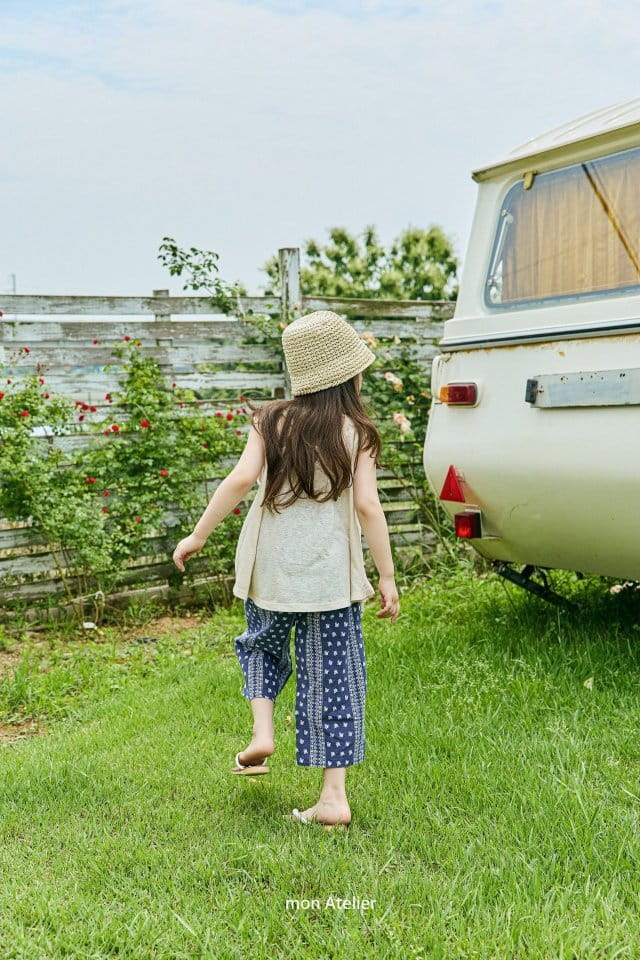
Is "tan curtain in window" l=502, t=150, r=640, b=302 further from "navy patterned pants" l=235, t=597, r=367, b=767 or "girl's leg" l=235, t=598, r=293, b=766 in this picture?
"girl's leg" l=235, t=598, r=293, b=766

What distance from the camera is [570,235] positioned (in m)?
4.29

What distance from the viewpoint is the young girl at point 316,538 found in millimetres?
3133

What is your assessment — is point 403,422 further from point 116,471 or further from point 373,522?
point 373,522

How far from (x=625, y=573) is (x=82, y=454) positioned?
362 cm

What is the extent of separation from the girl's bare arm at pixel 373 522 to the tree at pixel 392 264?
15.3 meters

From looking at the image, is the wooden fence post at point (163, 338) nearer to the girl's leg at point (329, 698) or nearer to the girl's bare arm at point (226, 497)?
the girl's bare arm at point (226, 497)

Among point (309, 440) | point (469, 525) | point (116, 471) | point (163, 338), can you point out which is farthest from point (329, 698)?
point (163, 338)

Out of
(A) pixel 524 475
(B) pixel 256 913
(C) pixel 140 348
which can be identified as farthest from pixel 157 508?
(B) pixel 256 913

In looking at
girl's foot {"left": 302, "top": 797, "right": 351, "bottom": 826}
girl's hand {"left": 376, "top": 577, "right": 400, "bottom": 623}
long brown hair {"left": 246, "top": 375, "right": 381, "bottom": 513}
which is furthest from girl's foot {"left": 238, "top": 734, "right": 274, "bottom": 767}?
long brown hair {"left": 246, "top": 375, "right": 381, "bottom": 513}

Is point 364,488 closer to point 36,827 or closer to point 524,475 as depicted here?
point 524,475

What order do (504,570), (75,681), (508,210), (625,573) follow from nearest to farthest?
(625,573), (508,210), (504,570), (75,681)

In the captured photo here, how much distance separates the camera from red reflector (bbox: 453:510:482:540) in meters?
4.55

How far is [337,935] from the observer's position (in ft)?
7.90

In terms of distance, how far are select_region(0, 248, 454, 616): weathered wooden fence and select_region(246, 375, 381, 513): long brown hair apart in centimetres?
348
